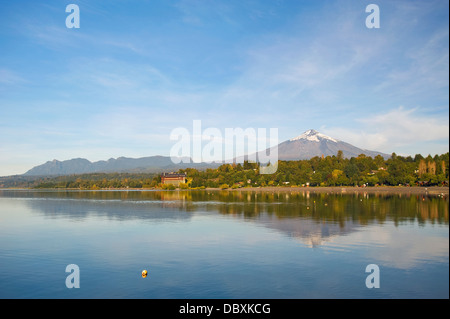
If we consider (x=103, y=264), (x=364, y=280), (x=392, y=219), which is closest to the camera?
(x=364, y=280)

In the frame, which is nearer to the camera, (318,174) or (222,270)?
(222,270)

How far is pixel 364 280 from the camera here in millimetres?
21797

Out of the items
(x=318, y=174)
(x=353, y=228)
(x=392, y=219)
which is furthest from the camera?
(x=318, y=174)
